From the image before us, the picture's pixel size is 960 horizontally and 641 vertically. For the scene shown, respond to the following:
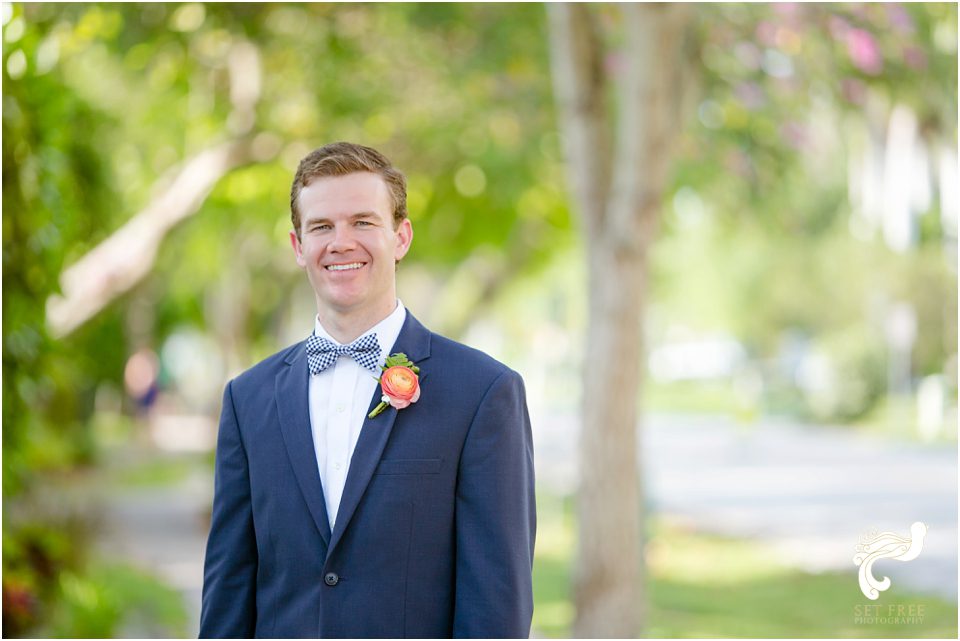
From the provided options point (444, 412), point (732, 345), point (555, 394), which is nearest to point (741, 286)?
Answer: point (555, 394)

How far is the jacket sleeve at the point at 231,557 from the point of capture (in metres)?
2.72

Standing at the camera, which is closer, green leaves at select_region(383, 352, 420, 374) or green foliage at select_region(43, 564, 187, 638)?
green leaves at select_region(383, 352, 420, 374)

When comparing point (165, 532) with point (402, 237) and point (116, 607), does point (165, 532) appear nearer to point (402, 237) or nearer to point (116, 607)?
point (116, 607)

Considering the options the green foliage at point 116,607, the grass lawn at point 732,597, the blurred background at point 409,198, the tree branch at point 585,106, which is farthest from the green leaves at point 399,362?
the grass lawn at point 732,597

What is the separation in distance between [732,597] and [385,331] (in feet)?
29.8

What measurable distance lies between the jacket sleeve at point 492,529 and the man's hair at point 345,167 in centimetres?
44

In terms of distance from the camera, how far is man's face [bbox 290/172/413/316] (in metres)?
2.62

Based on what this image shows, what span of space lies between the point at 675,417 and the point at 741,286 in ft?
40.7

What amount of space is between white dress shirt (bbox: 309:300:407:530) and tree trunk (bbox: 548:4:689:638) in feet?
16.5

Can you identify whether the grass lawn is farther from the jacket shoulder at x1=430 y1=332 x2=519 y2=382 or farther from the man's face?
the man's face

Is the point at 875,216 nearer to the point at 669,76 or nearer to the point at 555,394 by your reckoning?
the point at 555,394

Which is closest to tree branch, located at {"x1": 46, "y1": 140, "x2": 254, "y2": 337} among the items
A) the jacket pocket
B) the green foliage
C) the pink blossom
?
the green foliage

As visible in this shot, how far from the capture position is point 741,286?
53438mm

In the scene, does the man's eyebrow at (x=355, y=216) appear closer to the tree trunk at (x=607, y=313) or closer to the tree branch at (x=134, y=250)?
the tree trunk at (x=607, y=313)
